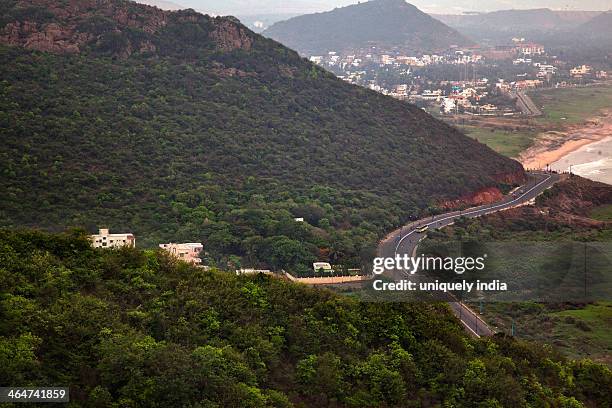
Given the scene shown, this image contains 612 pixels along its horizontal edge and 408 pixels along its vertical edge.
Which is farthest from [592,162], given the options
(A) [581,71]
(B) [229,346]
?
(A) [581,71]

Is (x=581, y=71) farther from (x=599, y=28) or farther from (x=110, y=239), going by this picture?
(x=110, y=239)

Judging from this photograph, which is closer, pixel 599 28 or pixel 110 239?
pixel 110 239

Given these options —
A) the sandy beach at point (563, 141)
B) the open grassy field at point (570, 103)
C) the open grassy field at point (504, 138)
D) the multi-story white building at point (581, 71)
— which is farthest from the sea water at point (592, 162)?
the multi-story white building at point (581, 71)

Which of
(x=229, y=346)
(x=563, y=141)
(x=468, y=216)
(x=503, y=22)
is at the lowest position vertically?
(x=468, y=216)

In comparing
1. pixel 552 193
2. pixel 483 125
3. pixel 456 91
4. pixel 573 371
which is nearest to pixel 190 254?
pixel 573 371

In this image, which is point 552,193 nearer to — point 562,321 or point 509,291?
point 562,321

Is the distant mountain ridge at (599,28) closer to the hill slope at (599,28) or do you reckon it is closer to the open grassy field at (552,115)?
the hill slope at (599,28)

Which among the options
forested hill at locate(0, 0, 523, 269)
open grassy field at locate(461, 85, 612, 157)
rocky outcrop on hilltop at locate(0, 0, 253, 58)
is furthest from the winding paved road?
rocky outcrop on hilltop at locate(0, 0, 253, 58)
